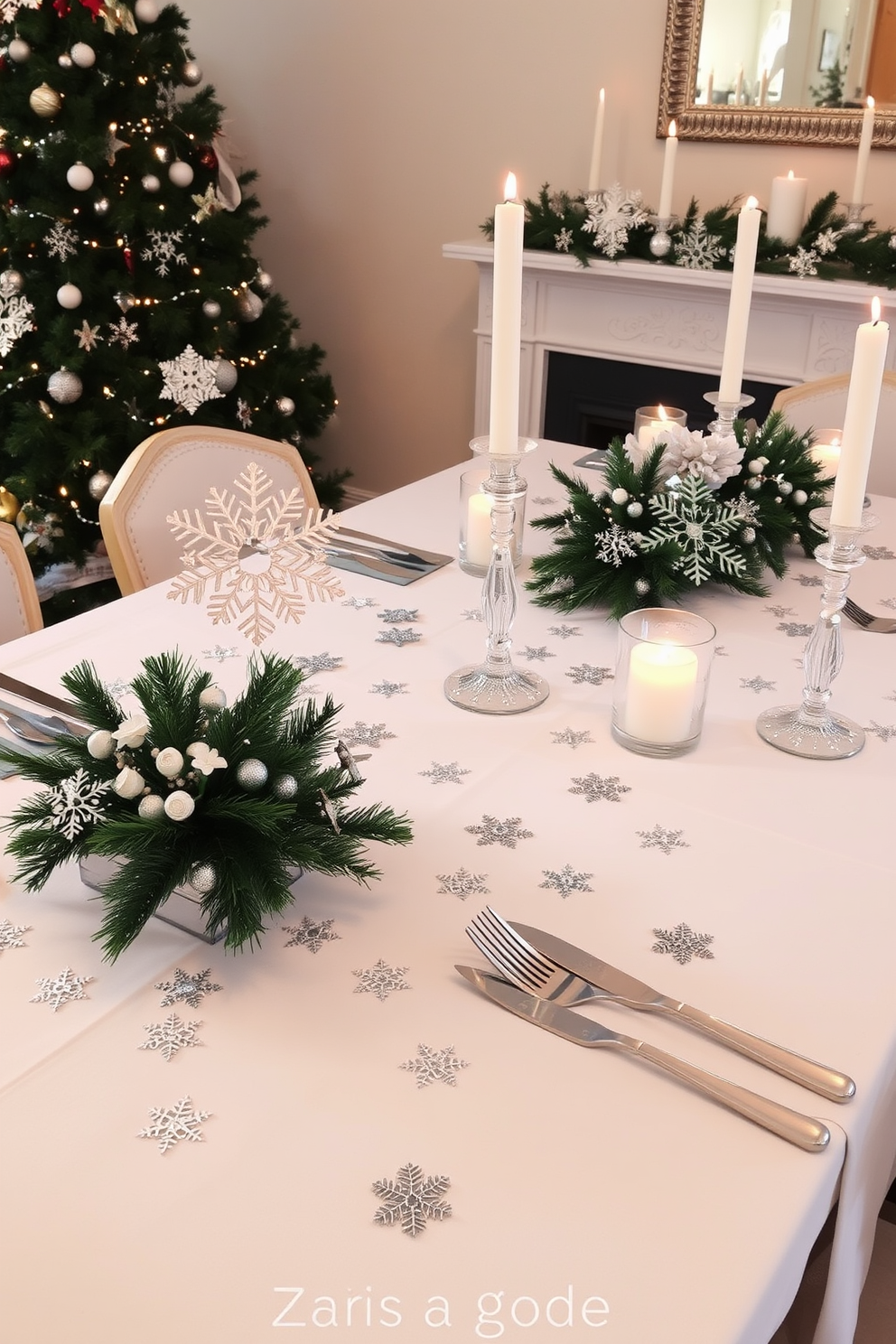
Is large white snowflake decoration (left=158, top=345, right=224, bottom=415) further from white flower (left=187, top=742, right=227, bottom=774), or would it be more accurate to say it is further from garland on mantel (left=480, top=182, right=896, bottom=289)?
white flower (left=187, top=742, right=227, bottom=774)

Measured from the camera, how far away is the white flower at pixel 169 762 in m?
0.79

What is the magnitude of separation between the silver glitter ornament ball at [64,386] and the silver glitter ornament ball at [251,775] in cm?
210

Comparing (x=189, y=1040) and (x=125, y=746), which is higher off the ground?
(x=125, y=746)

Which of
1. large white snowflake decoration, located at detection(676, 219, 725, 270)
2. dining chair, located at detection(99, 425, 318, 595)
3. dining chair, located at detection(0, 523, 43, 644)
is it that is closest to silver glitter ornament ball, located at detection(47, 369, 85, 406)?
dining chair, located at detection(99, 425, 318, 595)

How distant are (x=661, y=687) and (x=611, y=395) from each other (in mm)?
2334

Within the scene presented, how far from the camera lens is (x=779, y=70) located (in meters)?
2.78

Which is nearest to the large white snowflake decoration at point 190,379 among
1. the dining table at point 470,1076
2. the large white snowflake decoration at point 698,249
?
the large white snowflake decoration at point 698,249

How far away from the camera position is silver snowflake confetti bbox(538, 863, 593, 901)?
90 centimetres

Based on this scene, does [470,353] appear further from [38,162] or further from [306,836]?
[306,836]

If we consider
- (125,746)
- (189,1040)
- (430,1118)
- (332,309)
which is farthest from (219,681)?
(332,309)

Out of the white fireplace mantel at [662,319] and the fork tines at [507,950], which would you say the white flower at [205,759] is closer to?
the fork tines at [507,950]

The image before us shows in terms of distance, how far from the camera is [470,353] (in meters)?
3.55

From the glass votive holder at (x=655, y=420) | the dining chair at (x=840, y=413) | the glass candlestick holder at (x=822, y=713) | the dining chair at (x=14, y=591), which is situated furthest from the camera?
the dining chair at (x=840, y=413)

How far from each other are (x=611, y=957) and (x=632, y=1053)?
0.10 metres
